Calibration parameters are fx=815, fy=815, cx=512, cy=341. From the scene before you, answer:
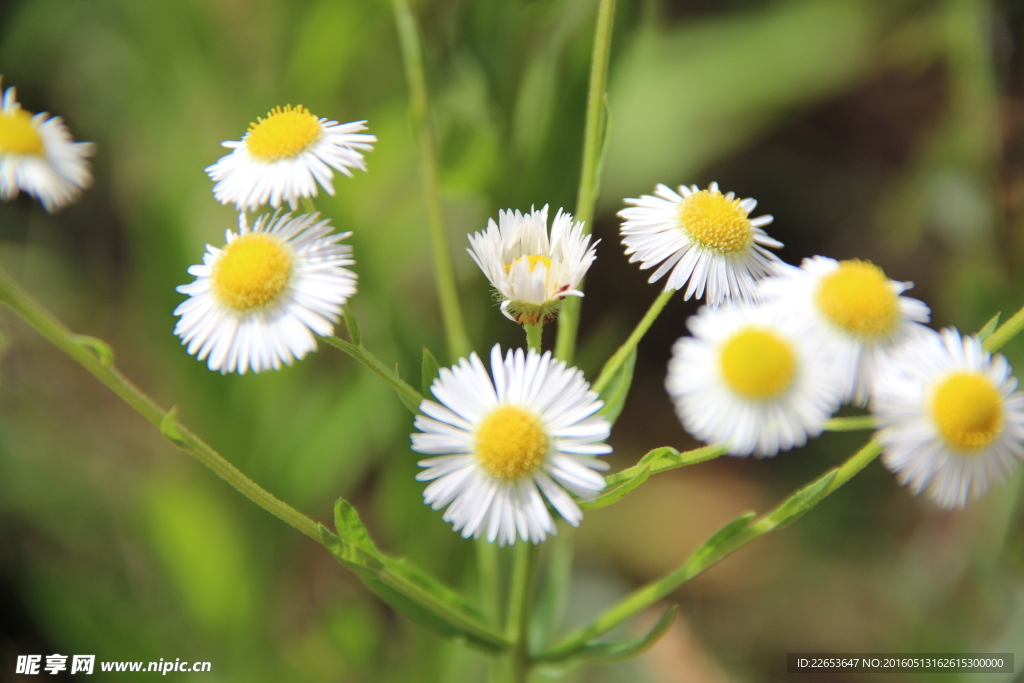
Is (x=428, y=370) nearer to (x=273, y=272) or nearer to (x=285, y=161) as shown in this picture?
(x=273, y=272)

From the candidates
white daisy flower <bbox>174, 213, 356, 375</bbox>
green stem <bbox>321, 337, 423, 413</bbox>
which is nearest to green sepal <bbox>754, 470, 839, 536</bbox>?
green stem <bbox>321, 337, 423, 413</bbox>

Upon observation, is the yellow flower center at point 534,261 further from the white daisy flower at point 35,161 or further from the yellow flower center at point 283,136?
the white daisy flower at point 35,161

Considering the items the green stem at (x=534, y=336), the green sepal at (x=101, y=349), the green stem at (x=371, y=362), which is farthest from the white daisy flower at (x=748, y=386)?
the green sepal at (x=101, y=349)

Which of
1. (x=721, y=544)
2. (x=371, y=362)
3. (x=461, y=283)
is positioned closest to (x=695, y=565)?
(x=721, y=544)

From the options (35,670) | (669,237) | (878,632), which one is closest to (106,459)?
(35,670)

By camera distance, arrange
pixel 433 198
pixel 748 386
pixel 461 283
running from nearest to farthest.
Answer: pixel 748 386, pixel 433 198, pixel 461 283

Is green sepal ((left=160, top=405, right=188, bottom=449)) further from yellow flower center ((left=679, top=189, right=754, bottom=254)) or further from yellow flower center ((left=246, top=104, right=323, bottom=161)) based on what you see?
yellow flower center ((left=679, top=189, right=754, bottom=254))

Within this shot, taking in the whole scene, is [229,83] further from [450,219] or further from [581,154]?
[581,154]
